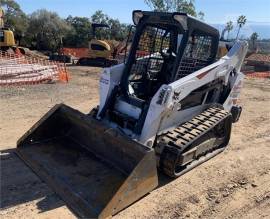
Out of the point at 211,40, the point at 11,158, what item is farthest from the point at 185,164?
the point at 11,158

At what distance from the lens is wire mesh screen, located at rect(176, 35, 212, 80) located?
5.75 meters

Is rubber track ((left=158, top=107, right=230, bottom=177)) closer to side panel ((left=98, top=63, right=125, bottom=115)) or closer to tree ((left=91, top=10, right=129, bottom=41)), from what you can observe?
side panel ((left=98, top=63, right=125, bottom=115))

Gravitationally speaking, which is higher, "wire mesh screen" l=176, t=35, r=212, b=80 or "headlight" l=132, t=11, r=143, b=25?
"headlight" l=132, t=11, r=143, b=25

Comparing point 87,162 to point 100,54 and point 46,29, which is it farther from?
point 46,29

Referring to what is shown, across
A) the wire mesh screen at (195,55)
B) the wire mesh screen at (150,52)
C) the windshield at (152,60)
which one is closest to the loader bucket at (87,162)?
the windshield at (152,60)

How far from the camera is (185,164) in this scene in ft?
18.1

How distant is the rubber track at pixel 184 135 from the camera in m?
5.08

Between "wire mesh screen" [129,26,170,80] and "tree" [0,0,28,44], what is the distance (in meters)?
30.2

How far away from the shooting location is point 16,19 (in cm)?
3884

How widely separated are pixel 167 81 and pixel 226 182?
71.6 inches

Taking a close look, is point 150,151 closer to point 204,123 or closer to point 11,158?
point 204,123

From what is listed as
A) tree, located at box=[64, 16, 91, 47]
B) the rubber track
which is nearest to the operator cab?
the rubber track

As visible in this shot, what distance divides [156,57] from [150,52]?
15 cm

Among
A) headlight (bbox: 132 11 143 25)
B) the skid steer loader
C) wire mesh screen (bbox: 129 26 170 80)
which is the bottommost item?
the skid steer loader
